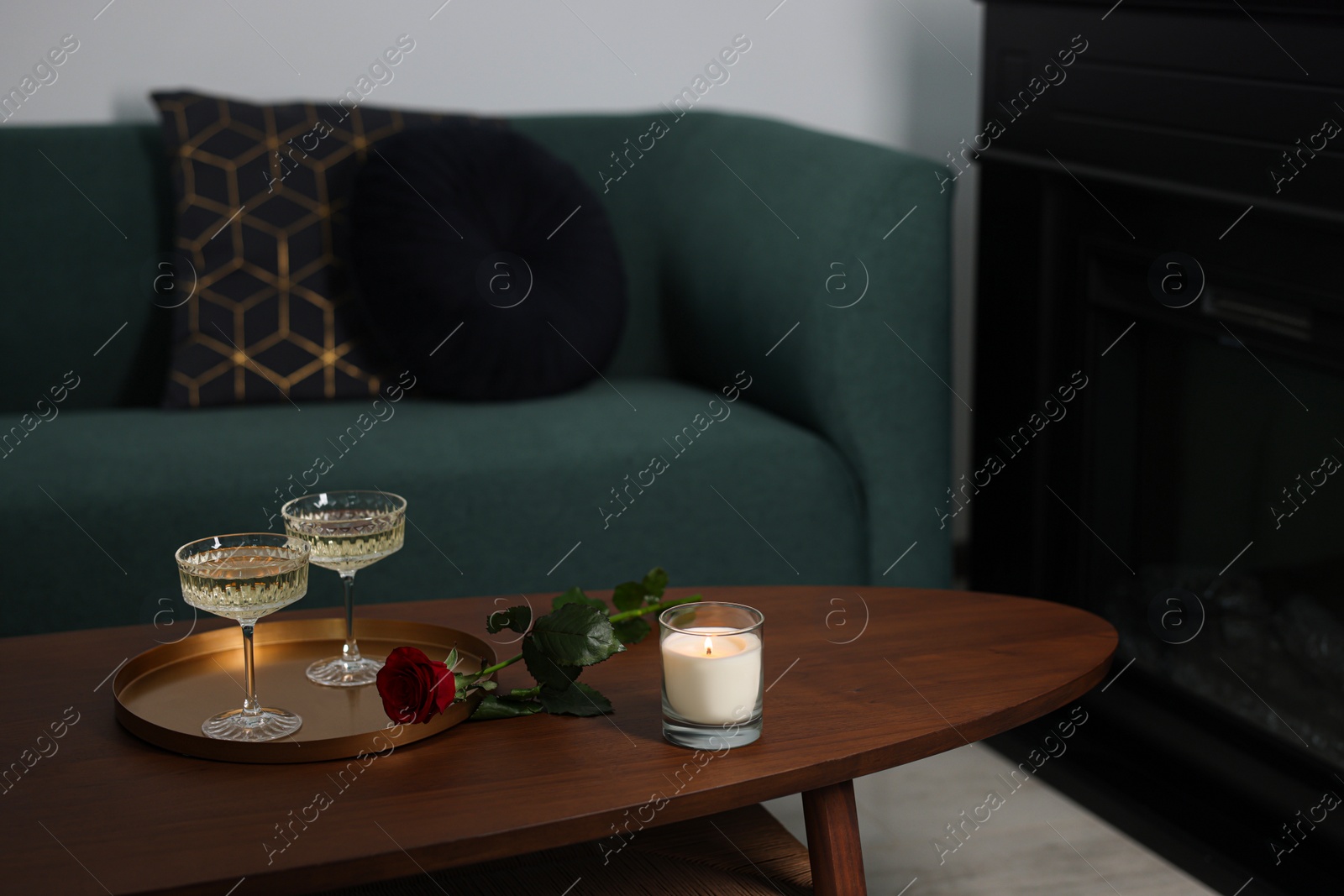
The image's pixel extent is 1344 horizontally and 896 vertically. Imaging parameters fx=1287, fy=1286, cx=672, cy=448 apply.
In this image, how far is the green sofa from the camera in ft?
5.53

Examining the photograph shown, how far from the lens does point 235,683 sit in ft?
3.60

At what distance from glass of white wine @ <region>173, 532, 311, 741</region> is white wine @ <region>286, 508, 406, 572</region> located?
48 mm

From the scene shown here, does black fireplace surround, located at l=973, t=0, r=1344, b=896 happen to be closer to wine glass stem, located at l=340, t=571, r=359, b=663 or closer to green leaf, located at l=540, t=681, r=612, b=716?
green leaf, located at l=540, t=681, r=612, b=716

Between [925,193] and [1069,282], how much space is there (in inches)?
11.2

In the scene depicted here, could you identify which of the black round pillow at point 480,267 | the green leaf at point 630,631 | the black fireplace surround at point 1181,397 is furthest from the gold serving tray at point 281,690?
the black fireplace surround at point 1181,397

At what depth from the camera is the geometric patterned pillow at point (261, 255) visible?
6.64ft

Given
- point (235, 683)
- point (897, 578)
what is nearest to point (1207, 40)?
point (897, 578)

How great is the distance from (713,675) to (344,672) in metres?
0.36

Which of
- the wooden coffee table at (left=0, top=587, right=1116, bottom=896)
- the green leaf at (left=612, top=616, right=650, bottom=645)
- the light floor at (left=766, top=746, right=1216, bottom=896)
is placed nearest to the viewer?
the wooden coffee table at (left=0, top=587, right=1116, bottom=896)

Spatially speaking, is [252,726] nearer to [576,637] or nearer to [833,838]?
[576,637]

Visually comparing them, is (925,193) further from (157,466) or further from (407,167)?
(157,466)

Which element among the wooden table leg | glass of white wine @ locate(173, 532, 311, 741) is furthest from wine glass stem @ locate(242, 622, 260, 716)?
the wooden table leg

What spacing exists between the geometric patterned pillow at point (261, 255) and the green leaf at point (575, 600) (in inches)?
38.4

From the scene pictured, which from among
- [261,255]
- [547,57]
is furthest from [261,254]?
[547,57]
